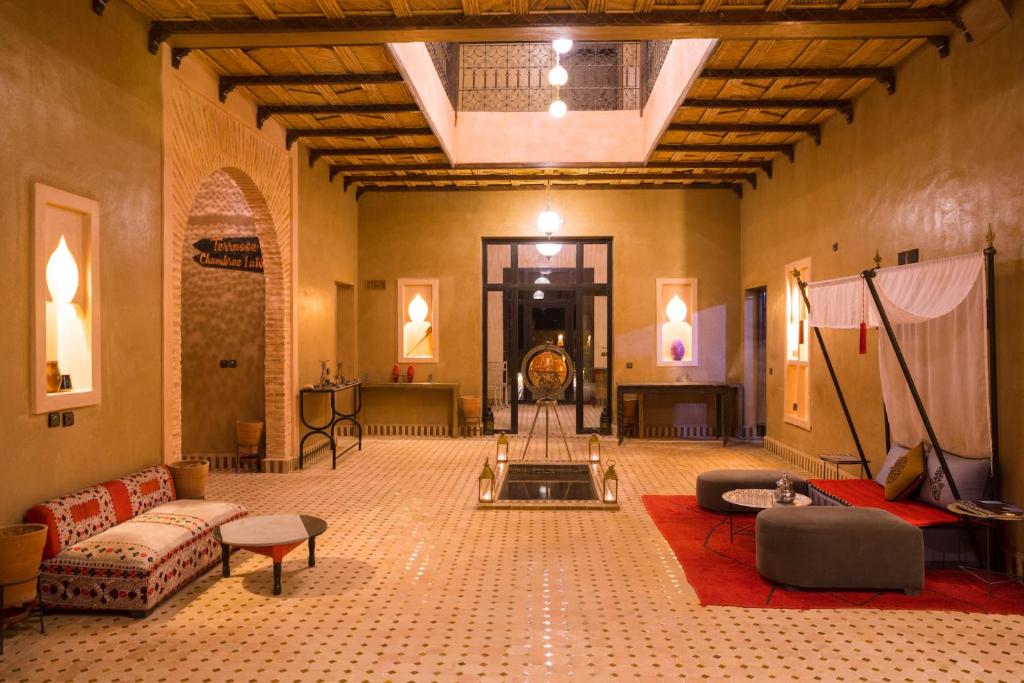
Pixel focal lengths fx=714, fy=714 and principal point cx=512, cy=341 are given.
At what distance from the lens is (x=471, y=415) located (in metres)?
12.2

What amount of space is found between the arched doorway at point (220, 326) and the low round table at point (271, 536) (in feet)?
13.2

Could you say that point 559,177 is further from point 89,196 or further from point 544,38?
point 89,196

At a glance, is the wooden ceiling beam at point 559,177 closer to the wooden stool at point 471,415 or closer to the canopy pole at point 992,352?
the wooden stool at point 471,415

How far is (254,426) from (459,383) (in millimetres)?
4101

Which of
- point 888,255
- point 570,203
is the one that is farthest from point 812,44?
point 570,203

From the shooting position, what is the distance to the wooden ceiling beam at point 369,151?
10.0 metres

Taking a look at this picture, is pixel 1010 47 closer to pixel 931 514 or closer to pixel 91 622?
pixel 931 514

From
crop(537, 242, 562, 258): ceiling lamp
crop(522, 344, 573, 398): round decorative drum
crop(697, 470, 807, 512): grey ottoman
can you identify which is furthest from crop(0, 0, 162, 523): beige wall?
crop(537, 242, 562, 258): ceiling lamp

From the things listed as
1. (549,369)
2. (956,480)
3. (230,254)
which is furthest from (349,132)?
(956,480)

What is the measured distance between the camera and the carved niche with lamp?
4742mm

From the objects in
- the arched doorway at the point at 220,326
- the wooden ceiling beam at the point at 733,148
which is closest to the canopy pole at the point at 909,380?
the wooden ceiling beam at the point at 733,148

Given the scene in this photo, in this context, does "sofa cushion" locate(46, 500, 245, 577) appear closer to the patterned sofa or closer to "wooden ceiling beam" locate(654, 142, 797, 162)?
the patterned sofa

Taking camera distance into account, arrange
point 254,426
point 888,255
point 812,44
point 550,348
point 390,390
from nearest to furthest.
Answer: point 812,44
point 888,255
point 254,426
point 550,348
point 390,390

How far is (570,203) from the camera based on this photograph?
40.7 feet
